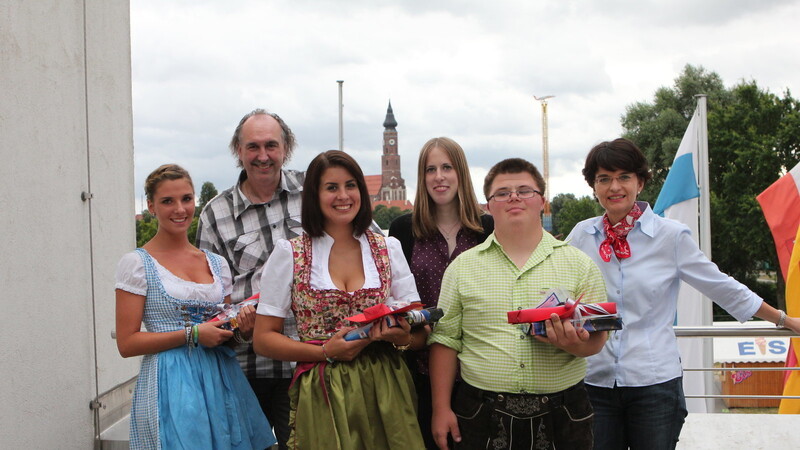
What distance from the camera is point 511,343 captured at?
8.86 ft

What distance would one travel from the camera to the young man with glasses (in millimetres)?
2664

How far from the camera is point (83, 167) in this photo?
414 cm

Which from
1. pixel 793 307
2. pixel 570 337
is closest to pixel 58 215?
pixel 570 337

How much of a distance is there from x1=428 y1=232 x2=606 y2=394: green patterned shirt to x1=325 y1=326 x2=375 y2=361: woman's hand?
1.15ft

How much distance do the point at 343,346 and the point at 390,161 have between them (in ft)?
486

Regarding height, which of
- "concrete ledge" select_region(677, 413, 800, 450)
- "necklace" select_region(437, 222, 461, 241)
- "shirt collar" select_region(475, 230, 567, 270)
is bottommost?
"concrete ledge" select_region(677, 413, 800, 450)

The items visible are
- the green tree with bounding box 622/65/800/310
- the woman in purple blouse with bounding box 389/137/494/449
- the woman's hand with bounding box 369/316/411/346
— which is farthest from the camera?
the green tree with bounding box 622/65/800/310

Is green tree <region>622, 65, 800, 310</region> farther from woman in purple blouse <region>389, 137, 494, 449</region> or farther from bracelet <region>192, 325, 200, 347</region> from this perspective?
bracelet <region>192, 325, 200, 347</region>

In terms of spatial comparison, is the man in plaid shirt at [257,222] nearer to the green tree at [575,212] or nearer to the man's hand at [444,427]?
the man's hand at [444,427]

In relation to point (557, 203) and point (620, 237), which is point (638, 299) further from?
point (557, 203)

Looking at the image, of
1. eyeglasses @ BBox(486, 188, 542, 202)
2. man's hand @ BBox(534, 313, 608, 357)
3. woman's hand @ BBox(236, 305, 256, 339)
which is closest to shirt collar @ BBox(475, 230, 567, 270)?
→ eyeglasses @ BBox(486, 188, 542, 202)

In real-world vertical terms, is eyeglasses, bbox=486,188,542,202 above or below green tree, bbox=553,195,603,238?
below

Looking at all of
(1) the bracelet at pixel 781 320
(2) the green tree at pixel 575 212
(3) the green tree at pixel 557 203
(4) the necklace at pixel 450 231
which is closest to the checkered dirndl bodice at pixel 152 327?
(4) the necklace at pixel 450 231

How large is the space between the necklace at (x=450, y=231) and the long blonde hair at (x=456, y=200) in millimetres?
48
